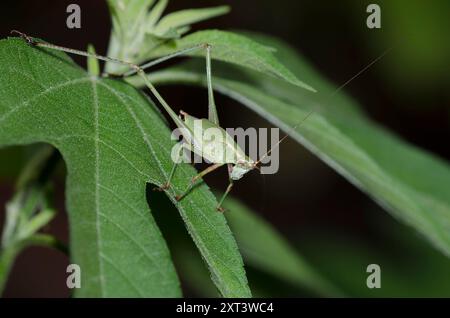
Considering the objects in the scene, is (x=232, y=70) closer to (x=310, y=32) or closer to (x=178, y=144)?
(x=178, y=144)

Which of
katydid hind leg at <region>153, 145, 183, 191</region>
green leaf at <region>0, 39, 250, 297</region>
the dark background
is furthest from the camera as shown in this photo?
the dark background

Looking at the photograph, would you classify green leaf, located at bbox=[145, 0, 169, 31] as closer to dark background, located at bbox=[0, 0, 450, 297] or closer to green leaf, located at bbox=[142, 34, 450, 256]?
green leaf, located at bbox=[142, 34, 450, 256]

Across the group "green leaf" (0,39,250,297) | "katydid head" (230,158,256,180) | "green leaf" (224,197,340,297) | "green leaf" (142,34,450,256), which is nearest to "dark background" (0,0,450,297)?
"green leaf" (224,197,340,297)

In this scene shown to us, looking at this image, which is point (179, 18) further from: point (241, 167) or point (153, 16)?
point (241, 167)

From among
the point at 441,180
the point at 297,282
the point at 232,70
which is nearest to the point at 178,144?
the point at 232,70

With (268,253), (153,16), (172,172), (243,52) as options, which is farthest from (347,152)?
(268,253)

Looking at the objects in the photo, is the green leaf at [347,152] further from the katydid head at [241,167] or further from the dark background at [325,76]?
the dark background at [325,76]
